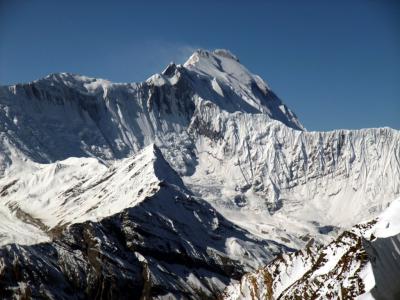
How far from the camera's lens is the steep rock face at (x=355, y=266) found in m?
60.8

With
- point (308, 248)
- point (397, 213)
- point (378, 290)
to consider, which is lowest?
point (378, 290)

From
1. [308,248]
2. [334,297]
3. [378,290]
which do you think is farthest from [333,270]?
[308,248]

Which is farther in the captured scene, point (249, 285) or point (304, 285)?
point (249, 285)

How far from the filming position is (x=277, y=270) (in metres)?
106

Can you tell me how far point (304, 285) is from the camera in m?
81.2

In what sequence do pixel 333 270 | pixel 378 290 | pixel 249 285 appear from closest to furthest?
pixel 378 290
pixel 333 270
pixel 249 285

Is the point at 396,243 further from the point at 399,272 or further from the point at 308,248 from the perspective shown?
the point at 308,248

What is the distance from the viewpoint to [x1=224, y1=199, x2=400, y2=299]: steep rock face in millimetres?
60750

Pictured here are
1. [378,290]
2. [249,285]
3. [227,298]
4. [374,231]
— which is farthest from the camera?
[227,298]

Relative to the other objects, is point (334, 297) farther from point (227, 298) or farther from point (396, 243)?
point (227, 298)

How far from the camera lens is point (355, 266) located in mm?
67562

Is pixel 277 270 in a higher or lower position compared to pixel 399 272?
higher

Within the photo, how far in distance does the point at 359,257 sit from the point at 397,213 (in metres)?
5.33

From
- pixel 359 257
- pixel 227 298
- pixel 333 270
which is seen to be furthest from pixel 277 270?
pixel 359 257
